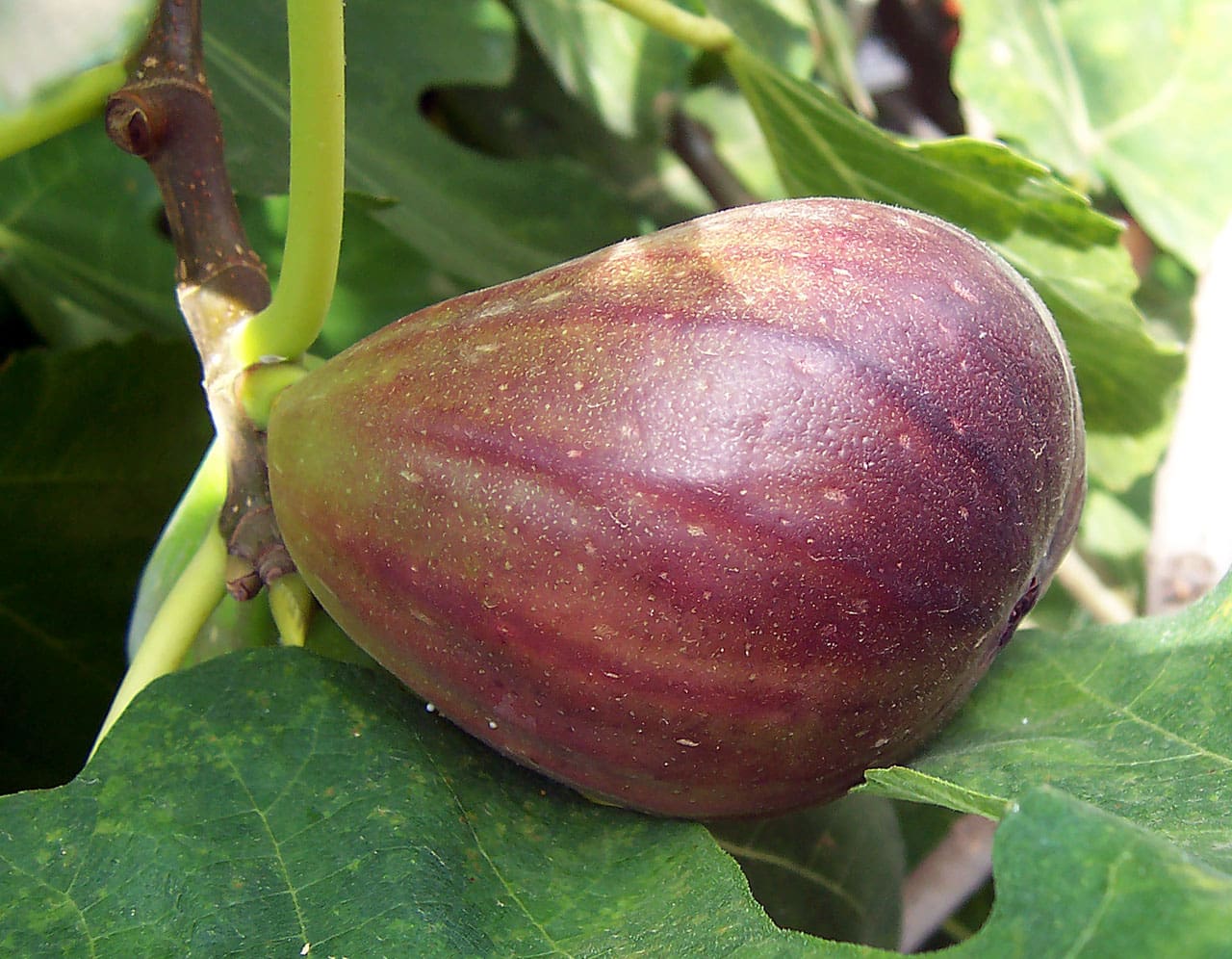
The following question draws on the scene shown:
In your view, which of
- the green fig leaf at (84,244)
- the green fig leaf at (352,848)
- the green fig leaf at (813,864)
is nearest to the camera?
the green fig leaf at (352,848)

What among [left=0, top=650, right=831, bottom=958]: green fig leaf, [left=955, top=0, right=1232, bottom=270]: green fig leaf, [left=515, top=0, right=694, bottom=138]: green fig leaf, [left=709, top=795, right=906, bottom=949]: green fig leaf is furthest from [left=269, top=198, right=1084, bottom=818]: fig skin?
[left=955, top=0, right=1232, bottom=270]: green fig leaf

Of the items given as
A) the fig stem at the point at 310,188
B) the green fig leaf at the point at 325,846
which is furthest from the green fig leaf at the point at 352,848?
the fig stem at the point at 310,188

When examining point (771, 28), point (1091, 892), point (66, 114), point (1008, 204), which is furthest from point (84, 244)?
point (1091, 892)

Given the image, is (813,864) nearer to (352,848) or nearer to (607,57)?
(352,848)

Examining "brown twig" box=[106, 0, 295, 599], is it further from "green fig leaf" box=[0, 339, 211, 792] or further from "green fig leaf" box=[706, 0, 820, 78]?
"green fig leaf" box=[706, 0, 820, 78]

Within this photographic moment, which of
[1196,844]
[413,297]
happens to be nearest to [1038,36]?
[413,297]

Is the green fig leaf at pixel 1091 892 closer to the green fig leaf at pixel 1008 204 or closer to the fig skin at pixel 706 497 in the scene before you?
the fig skin at pixel 706 497

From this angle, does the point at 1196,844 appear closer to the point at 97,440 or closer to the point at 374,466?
the point at 374,466
